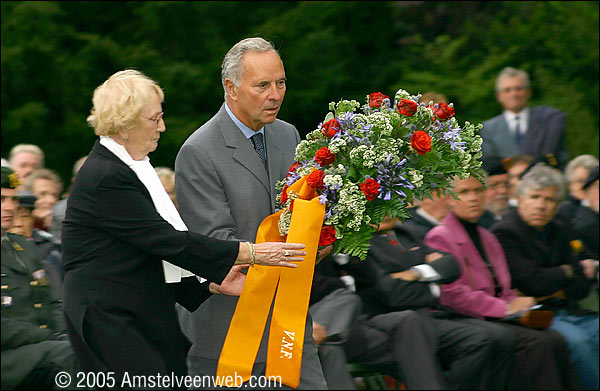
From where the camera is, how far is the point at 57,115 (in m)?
11.9

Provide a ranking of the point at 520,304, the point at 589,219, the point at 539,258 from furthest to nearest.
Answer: the point at 589,219, the point at 539,258, the point at 520,304

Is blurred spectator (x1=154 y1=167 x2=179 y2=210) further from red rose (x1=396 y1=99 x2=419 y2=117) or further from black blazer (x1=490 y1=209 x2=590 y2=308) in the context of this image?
red rose (x1=396 y1=99 x2=419 y2=117)

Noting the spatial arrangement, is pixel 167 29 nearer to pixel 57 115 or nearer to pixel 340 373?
pixel 57 115

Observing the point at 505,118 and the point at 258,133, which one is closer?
the point at 258,133

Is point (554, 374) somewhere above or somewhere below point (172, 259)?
below

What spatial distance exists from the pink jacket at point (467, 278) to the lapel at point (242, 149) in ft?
7.67

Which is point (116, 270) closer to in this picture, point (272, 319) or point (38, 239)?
point (272, 319)

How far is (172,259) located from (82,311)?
386 mm

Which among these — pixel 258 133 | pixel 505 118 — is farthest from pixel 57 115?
pixel 258 133

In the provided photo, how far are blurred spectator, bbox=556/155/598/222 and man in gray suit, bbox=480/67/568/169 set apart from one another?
79 cm

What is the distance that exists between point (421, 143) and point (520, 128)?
5.26 meters

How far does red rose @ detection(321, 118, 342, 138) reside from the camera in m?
3.93

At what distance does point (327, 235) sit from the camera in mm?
3916

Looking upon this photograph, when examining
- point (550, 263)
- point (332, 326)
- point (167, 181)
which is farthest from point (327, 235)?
point (167, 181)
